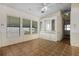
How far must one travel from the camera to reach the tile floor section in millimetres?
1979

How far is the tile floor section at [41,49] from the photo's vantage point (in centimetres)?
198

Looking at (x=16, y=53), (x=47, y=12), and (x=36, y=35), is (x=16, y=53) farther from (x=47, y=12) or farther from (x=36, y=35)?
(x=47, y=12)

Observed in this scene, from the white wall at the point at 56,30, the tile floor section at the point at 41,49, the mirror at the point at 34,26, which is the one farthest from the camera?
the mirror at the point at 34,26

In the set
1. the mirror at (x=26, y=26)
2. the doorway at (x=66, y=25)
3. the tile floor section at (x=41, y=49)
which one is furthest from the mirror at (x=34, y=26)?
the doorway at (x=66, y=25)

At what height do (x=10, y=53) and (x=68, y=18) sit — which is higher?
(x=68, y=18)

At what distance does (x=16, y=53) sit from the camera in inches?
78.5

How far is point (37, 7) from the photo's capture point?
2.07 meters

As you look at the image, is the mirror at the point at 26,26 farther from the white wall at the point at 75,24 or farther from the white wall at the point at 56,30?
the white wall at the point at 75,24

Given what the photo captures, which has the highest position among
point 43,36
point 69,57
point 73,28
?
point 73,28

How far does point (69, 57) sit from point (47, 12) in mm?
1031

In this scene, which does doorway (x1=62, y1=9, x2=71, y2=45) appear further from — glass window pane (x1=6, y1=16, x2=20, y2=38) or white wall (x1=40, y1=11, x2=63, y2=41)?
glass window pane (x1=6, y1=16, x2=20, y2=38)

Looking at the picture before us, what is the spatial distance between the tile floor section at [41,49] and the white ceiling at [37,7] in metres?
0.64

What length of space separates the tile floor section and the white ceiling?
2.09ft

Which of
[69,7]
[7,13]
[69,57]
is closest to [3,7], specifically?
[7,13]
